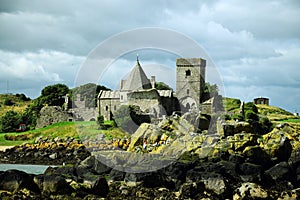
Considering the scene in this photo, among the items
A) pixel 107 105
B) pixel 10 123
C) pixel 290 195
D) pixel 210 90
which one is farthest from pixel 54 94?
pixel 290 195

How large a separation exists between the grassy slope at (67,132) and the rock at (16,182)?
22618 mm

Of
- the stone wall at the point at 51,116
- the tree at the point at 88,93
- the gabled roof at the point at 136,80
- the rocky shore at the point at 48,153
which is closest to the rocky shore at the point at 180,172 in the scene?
the rocky shore at the point at 48,153

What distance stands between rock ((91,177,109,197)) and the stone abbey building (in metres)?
27.8

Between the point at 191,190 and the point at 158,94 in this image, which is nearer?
the point at 191,190

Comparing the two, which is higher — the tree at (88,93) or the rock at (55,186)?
the tree at (88,93)

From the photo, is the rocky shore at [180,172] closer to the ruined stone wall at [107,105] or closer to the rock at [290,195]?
the rock at [290,195]

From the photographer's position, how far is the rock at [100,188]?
20250mm

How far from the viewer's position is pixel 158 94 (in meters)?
52.6

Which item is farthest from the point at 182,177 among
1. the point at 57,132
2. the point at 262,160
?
the point at 57,132

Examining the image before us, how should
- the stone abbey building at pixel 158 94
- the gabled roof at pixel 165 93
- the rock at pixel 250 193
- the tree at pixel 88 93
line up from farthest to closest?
the tree at pixel 88 93 < the gabled roof at pixel 165 93 < the stone abbey building at pixel 158 94 < the rock at pixel 250 193

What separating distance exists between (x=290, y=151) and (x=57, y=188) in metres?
14.2

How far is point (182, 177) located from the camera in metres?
23.3

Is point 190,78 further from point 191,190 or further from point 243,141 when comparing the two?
point 191,190

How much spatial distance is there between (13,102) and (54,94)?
81.9ft
